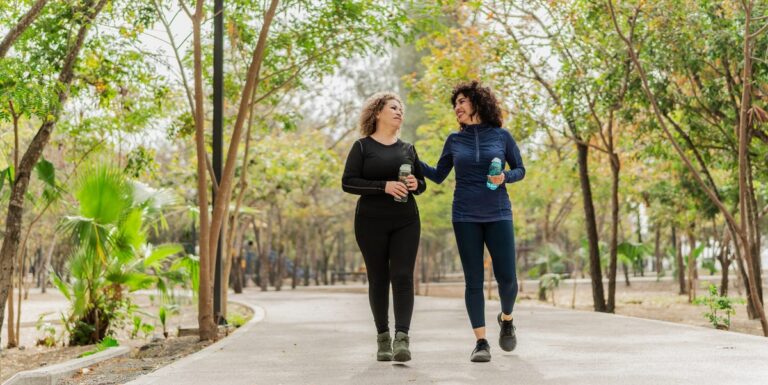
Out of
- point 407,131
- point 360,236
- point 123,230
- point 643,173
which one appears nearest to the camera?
point 360,236

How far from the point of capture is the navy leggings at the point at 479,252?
639cm

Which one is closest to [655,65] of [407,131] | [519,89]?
[519,89]

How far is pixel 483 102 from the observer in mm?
6551

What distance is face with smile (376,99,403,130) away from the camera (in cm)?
640

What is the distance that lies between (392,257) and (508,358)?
4.17ft

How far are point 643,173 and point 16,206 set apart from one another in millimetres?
17234

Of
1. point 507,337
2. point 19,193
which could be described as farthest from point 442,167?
point 19,193

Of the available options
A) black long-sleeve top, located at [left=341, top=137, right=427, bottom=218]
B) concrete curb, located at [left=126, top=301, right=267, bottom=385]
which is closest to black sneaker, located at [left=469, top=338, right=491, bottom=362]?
black long-sleeve top, located at [left=341, top=137, right=427, bottom=218]

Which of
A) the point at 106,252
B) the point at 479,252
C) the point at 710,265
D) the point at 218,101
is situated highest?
the point at 218,101

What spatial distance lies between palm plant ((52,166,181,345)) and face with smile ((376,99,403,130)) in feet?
20.7

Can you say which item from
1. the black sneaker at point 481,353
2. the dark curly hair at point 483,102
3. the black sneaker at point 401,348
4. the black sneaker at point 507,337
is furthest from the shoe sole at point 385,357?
the dark curly hair at point 483,102

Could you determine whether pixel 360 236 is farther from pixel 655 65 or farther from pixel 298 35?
pixel 655 65

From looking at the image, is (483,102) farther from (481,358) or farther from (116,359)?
(116,359)

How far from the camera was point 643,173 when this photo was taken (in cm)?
2356
